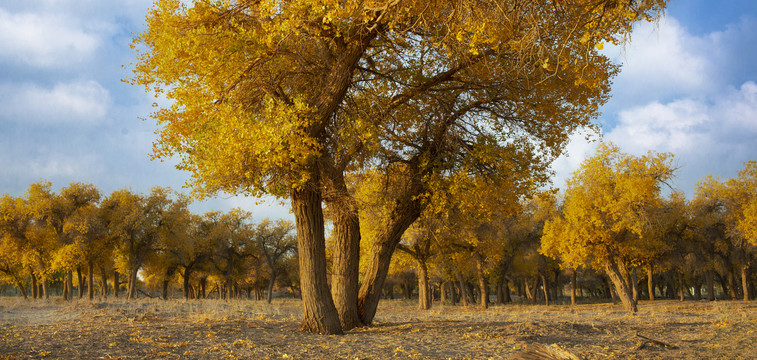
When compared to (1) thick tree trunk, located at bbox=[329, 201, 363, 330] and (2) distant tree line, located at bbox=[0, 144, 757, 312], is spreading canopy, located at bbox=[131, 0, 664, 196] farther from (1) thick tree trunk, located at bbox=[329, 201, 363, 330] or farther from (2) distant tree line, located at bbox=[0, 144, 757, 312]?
(2) distant tree line, located at bbox=[0, 144, 757, 312]

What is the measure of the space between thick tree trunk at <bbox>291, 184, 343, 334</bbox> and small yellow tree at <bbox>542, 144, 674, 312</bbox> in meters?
14.6

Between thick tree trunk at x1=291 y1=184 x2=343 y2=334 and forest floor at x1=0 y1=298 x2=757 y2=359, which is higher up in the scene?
thick tree trunk at x1=291 y1=184 x2=343 y2=334

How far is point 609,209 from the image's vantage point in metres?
19.3

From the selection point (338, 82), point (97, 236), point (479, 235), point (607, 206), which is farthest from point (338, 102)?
point (97, 236)

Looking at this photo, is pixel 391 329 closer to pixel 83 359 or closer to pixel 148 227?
pixel 83 359

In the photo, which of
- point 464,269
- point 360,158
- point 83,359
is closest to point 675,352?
point 360,158

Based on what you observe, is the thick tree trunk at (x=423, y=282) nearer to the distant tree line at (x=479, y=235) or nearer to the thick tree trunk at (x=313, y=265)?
the distant tree line at (x=479, y=235)

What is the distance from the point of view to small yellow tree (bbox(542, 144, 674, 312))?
61.5ft

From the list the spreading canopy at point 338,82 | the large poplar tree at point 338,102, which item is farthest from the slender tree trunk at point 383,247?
the spreading canopy at point 338,82

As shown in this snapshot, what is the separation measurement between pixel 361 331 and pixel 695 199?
3169 cm

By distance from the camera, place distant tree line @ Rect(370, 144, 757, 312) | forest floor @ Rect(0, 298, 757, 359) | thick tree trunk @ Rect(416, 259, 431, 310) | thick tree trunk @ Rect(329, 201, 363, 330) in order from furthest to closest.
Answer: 1. thick tree trunk @ Rect(416, 259, 431, 310)
2. distant tree line @ Rect(370, 144, 757, 312)
3. thick tree trunk @ Rect(329, 201, 363, 330)
4. forest floor @ Rect(0, 298, 757, 359)

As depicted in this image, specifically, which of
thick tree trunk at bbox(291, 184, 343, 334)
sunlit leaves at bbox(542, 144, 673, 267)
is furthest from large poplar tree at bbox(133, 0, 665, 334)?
sunlit leaves at bbox(542, 144, 673, 267)

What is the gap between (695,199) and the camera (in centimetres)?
3114

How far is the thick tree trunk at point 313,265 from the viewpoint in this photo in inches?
364
